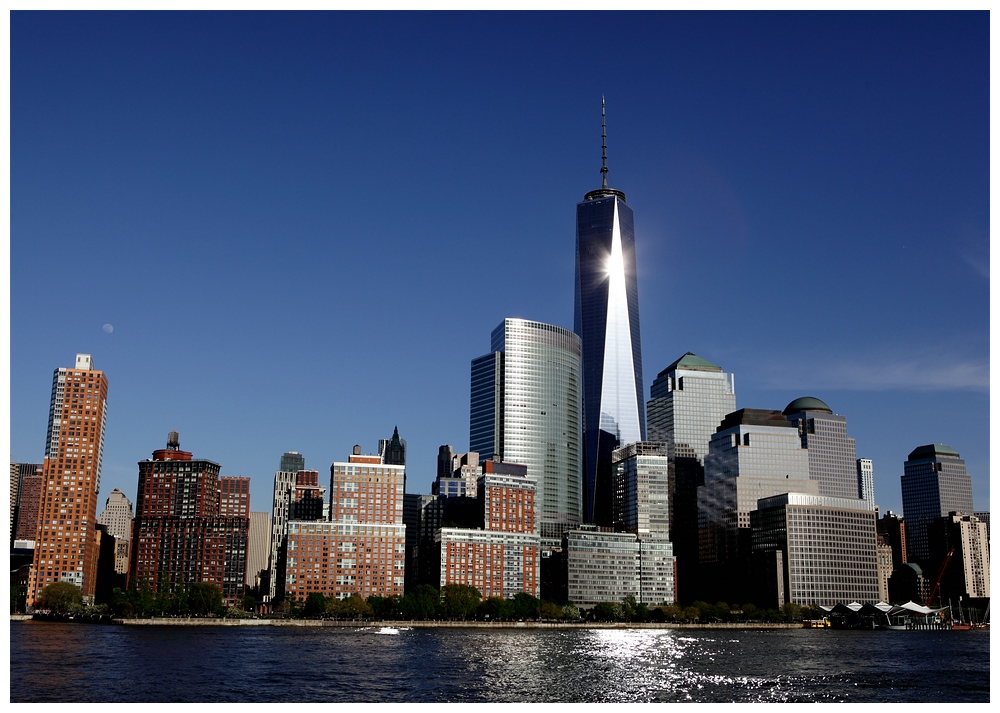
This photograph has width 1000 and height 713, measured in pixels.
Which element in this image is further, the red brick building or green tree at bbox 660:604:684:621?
the red brick building

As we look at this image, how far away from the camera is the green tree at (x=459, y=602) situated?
14638 centimetres

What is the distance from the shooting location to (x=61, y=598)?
152375 mm

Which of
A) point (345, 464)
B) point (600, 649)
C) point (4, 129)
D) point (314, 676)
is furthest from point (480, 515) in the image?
point (4, 129)

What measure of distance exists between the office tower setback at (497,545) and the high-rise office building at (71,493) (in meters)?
57.4

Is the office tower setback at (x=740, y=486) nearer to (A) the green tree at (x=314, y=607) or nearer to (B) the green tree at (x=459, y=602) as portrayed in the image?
(B) the green tree at (x=459, y=602)

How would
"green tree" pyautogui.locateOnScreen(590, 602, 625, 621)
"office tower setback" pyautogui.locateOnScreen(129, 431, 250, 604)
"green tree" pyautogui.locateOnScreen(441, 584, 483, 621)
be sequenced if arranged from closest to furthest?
"green tree" pyautogui.locateOnScreen(441, 584, 483, 621), "green tree" pyautogui.locateOnScreen(590, 602, 625, 621), "office tower setback" pyautogui.locateOnScreen(129, 431, 250, 604)

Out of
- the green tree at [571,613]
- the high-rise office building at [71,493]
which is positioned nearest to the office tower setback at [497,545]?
the green tree at [571,613]

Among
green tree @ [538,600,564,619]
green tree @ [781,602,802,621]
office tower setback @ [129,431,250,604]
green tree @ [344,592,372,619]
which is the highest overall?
office tower setback @ [129,431,250,604]

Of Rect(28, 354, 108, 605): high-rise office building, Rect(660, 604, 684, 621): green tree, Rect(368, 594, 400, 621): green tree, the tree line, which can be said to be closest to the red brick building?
the tree line

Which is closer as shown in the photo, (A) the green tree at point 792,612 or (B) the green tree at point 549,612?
(B) the green tree at point 549,612

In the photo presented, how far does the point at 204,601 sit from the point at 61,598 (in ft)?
82.3

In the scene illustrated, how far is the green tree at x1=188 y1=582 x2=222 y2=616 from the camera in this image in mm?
→ 143250

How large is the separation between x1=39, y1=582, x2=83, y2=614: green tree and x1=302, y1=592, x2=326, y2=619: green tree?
33856 millimetres

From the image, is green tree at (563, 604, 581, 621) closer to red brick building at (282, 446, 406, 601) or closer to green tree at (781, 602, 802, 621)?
red brick building at (282, 446, 406, 601)
